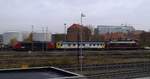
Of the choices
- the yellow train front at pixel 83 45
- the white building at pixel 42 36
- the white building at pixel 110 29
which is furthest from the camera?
the white building at pixel 110 29

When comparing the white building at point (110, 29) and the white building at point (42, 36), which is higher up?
the white building at point (110, 29)

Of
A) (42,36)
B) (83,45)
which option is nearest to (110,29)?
(42,36)

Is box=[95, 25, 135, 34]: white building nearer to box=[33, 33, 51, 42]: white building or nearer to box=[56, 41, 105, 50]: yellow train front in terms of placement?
box=[33, 33, 51, 42]: white building

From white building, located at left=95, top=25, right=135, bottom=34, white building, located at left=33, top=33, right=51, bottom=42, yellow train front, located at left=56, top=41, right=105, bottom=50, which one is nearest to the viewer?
yellow train front, located at left=56, top=41, right=105, bottom=50

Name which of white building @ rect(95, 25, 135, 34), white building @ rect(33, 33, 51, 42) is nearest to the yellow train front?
white building @ rect(33, 33, 51, 42)

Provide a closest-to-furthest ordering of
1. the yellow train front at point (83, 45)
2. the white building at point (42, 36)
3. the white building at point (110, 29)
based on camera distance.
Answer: the yellow train front at point (83, 45) < the white building at point (42, 36) < the white building at point (110, 29)

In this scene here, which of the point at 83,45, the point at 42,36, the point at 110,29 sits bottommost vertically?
the point at 83,45

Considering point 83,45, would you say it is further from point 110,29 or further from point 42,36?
point 110,29

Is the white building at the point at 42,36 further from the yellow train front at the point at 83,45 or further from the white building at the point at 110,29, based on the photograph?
the white building at the point at 110,29

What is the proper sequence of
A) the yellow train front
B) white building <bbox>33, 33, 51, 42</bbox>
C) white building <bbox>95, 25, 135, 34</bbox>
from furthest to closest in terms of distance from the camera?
white building <bbox>95, 25, 135, 34</bbox>
white building <bbox>33, 33, 51, 42</bbox>
the yellow train front

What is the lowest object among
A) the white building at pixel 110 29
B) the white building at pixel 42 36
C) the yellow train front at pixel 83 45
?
the yellow train front at pixel 83 45

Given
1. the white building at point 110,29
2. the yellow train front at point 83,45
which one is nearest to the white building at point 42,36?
the yellow train front at point 83,45

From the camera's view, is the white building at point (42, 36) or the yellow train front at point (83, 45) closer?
the yellow train front at point (83, 45)

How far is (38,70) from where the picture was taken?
838cm
